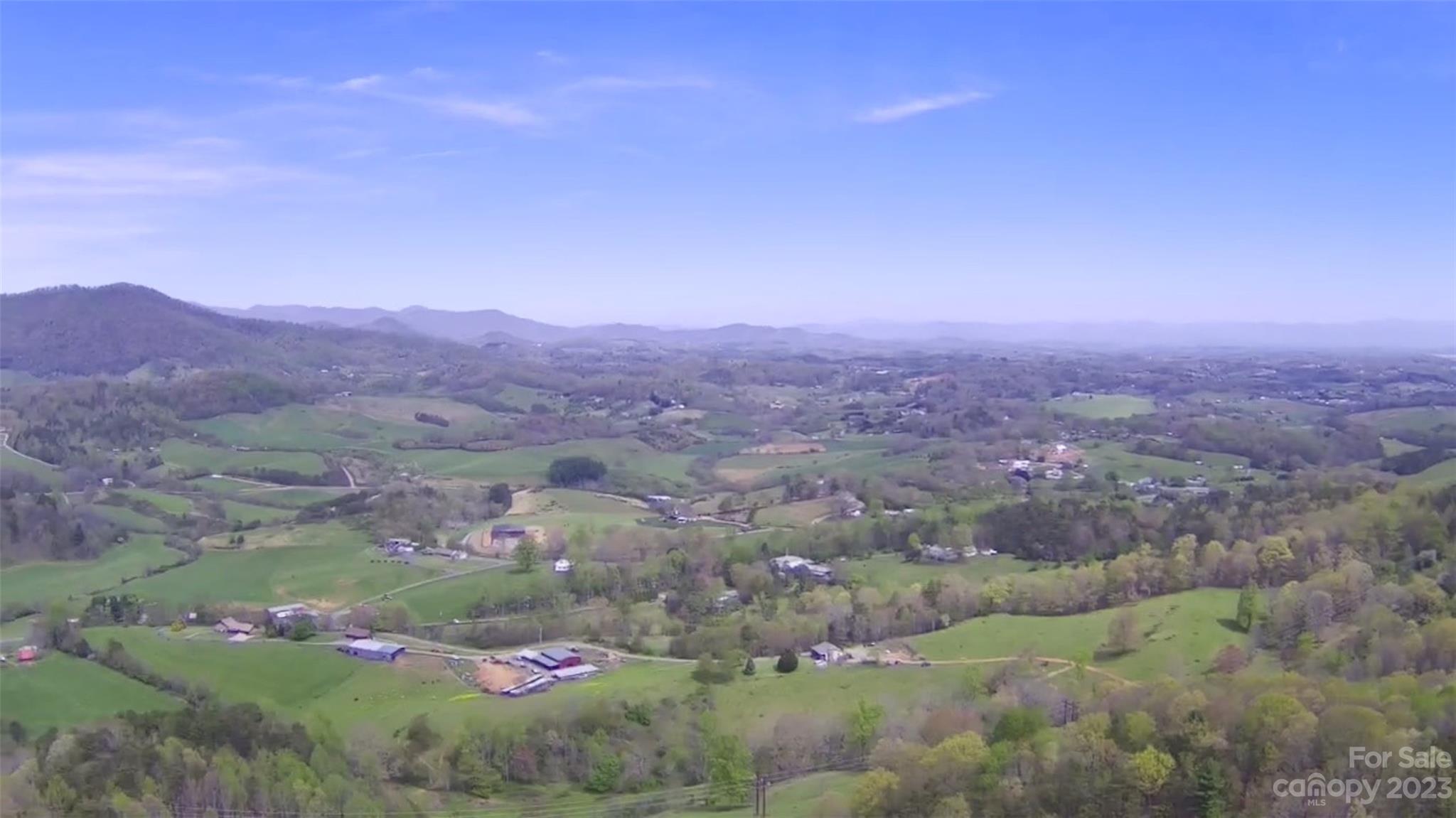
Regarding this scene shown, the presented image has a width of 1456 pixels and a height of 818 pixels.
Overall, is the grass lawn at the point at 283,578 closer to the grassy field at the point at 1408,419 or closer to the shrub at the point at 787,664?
the shrub at the point at 787,664

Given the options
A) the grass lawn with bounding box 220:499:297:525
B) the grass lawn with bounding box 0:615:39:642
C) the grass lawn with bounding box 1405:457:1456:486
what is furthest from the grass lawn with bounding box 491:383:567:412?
the grass lawn with bounding box 1405:457:1456:486

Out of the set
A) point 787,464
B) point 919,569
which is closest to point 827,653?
point 919,569

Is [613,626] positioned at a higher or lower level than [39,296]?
lower

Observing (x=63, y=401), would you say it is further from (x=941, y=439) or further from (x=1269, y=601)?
(x=1269, y=601)

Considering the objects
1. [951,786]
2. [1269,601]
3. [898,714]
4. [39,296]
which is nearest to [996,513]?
[1269,601]

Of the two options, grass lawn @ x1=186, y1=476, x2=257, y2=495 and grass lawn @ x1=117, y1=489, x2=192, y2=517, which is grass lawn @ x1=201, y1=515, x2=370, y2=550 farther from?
grass lawn @ x1=186, y1=476, x2=257, y2=495

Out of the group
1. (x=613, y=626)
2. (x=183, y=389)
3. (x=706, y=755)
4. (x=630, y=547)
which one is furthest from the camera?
(x=183, y=389)

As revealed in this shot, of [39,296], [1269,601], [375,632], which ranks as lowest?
[375,632]
